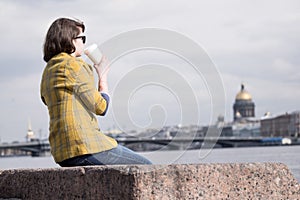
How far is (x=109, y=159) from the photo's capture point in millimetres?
2492

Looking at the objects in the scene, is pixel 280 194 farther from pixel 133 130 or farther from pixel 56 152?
pixel 56 152

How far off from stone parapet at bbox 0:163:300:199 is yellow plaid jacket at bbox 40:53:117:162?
0.28ft

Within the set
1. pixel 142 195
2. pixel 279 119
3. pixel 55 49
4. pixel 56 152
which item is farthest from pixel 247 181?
pixel 279 119

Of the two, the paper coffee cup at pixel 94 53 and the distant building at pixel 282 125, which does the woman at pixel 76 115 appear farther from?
the distant building at pixel 282 125

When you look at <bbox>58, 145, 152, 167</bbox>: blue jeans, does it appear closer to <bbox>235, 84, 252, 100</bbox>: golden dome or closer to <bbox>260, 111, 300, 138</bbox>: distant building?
<bbox>260, 111, 300, 138</bbox>: distant building

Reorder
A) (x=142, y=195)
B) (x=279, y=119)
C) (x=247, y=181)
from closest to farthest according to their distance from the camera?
(x=142, y=195), (x=247, y=181), (x=279, y=119)

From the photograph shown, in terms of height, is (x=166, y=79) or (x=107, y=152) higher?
(x=166, y=79)

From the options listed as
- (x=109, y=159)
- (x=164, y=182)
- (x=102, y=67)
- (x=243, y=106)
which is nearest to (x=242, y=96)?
(x=243, y=106)

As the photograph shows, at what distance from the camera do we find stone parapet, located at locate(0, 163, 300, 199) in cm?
221

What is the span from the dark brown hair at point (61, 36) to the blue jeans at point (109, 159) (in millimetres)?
396

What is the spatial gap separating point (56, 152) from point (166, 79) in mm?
471

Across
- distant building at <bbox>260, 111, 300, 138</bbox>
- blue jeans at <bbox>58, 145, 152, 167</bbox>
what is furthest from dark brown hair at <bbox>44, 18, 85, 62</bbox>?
distant building at <bbox>260, 111, 300, 138</bbox>

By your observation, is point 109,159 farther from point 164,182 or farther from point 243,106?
point 243,106

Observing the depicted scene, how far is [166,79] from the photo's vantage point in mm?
2586
